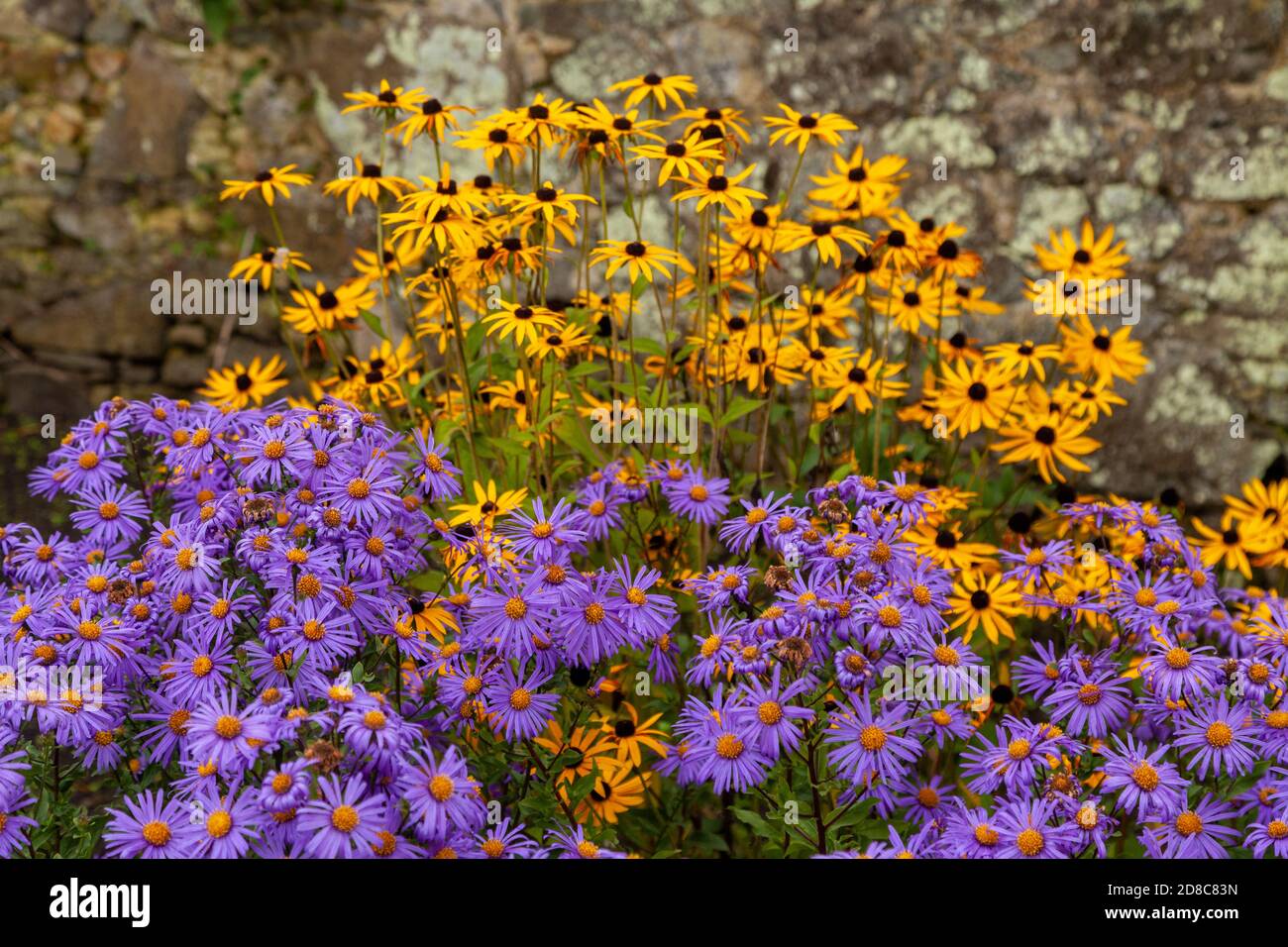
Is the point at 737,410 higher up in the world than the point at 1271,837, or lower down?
higher up

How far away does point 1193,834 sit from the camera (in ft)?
5.63

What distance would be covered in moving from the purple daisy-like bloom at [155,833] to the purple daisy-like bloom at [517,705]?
17.8 inches

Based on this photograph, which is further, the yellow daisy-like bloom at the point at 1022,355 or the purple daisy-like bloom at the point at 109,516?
the yellow daisy-like bloom at the point at 1022,355

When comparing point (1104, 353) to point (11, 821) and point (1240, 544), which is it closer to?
point (1240, 544)

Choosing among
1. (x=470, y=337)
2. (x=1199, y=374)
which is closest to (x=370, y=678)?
(x=470, y=337)

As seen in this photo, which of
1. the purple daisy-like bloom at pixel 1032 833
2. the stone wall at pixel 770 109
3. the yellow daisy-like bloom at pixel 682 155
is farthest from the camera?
the stone wall at pixel 770 109

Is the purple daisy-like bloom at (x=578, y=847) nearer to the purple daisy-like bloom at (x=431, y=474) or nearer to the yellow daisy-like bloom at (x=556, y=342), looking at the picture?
the purple daisy-like bloom at (x=431, y=474)

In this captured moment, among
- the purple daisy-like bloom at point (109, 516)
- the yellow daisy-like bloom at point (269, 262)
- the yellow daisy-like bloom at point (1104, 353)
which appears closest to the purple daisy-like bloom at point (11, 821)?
the purple daisy-like bloom at point (109, 516)

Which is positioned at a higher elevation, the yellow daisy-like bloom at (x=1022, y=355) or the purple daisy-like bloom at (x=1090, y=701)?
the yellow daisy-like bloom at (x=1022, y=355)

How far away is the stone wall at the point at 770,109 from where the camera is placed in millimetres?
3938

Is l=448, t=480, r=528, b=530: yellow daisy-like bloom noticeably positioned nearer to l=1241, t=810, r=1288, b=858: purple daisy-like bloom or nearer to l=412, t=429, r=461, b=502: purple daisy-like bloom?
l=412, t=429, r=461, b=502: purple daisy-like bloom

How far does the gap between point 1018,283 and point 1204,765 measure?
258 centimetres

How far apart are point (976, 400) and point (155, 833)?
1.85 m

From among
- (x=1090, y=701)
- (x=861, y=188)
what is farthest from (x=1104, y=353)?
(x=1090, y=701)
